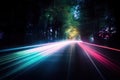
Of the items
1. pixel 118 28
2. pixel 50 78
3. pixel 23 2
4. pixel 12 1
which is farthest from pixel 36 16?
pixel 50 78

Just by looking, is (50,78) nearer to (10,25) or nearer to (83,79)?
(83,79)

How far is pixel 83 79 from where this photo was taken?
11.1m

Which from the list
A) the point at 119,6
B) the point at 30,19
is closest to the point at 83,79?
the point at 119,6

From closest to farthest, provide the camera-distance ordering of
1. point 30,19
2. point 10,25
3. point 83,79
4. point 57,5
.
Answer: point 83,79, point 10,25, point 30,19, point 57,5

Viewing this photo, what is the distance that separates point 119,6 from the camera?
3553cm

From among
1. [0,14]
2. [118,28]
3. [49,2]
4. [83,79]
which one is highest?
[49,2]

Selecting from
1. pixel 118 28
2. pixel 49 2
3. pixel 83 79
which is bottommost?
pixel 83 79

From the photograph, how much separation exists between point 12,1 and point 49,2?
13.5m

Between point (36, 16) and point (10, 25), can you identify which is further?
point (36, 16)

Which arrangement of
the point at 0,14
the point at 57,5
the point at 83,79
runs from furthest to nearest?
the point at 57,5 → the point at 0,14 → the point at 83,79

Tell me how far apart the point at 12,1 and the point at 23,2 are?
395cm

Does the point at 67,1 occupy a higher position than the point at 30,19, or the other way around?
the point at 67,1

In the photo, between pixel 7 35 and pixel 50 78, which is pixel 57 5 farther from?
pixel 50 78

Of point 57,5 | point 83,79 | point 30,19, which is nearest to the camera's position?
point 83,79
